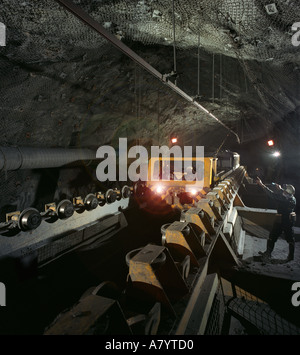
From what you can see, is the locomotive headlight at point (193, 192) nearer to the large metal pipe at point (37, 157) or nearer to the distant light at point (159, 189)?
the distant light at point (159, 189)

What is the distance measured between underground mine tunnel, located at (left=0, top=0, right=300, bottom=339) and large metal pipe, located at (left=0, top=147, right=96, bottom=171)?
0.04 metres

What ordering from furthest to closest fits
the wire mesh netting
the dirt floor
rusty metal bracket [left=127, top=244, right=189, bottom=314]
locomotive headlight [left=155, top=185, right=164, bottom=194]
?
locomotive headlight [left=155, top=185, right=164, bottom=194] < the dirt floor < the wire mesh netting < rusty metal bracket [left=127, top=244, right=189, bottom=314]

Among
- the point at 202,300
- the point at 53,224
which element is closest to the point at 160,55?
the point at 53,224

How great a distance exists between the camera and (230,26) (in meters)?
3.38

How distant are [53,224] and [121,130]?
229 inches

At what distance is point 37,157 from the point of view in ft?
17.5

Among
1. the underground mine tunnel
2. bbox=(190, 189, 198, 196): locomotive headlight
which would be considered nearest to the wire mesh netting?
the underground mine tunnel

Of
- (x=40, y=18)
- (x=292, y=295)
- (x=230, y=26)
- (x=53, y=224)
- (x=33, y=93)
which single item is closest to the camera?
(x=292, y=295)

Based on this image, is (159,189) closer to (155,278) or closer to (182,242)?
(182,242)

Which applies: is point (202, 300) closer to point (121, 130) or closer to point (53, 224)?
point (53, 224)

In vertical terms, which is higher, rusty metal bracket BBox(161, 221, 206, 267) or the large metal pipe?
the large metal pipe

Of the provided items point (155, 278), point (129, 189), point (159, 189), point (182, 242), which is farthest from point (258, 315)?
point (129, 189)

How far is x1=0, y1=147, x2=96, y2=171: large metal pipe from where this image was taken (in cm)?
465

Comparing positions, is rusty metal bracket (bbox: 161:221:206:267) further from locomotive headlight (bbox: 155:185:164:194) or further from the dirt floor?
locomotive headlight (bbox: 155:185:164:194)
